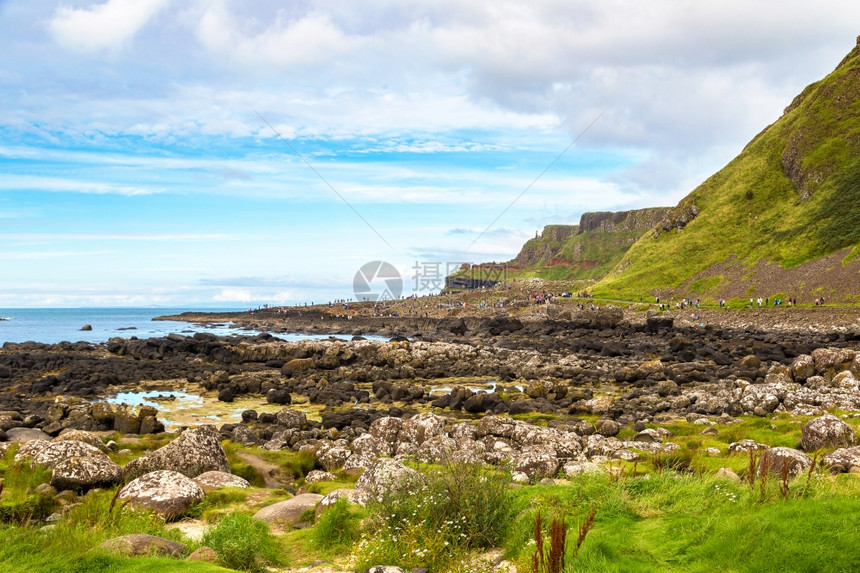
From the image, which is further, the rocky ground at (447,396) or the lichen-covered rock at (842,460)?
the rocky ground at (447,396)

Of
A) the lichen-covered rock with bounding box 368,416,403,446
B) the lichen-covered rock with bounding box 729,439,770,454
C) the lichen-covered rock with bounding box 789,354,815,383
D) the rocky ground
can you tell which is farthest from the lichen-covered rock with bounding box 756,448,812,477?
the lichen-covered rock with bounding box 789,354,815,383

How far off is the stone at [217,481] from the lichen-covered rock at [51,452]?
3.31 meters

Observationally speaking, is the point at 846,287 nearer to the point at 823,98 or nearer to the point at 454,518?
the point at 823,98

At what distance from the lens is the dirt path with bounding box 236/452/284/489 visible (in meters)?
18.2

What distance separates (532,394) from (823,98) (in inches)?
6204

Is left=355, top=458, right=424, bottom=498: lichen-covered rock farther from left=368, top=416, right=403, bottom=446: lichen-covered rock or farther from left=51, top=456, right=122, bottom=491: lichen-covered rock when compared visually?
left=368, top=416, right=403, bottom=446: lichen-covered rock

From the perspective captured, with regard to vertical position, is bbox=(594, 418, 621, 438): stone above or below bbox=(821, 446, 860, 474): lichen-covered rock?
below

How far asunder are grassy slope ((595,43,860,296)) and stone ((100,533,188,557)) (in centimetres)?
12383

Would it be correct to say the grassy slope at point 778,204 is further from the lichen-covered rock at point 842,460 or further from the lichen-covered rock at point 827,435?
the lichen-covered rock at point 842,460

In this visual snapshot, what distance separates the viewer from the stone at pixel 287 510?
12383mm

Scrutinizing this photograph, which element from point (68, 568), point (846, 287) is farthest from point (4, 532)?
point (846, 287)

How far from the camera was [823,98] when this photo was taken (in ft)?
480

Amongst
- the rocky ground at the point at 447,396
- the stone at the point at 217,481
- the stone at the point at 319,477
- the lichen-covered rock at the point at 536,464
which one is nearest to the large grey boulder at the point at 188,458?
the rocky ground at the point at 447,396

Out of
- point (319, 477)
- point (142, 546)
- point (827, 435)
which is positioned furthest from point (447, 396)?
point (142, 546)
